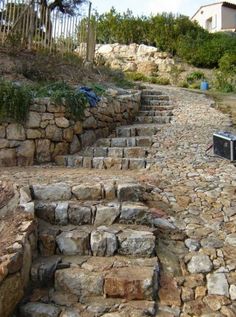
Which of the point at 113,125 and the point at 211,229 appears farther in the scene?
the point at 113,125

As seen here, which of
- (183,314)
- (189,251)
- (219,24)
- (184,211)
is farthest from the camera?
(219,24)

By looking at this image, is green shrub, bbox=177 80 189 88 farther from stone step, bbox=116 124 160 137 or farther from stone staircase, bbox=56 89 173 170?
stone step, bbox=116 124 160 137

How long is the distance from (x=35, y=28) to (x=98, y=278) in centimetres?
632

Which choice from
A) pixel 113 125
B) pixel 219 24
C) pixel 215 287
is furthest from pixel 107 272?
pixel 219 24

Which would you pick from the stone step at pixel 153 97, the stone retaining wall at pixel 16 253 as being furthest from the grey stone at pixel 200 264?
the stone step at pixel 153 97

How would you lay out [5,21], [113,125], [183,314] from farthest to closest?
[5,21] < [113,125] < [183,314]

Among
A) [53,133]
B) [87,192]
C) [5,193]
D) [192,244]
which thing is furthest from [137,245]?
[53,133]

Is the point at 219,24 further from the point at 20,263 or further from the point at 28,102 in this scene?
the point at 20,263

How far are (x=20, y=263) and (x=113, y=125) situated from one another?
4.44 m

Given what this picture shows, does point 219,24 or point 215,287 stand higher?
point 219,24

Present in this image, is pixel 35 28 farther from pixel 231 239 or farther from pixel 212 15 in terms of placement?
pixel 212 15

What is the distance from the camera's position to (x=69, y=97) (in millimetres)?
5594

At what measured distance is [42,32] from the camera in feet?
25.3

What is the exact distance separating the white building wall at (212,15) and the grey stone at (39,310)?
25.8 meters
